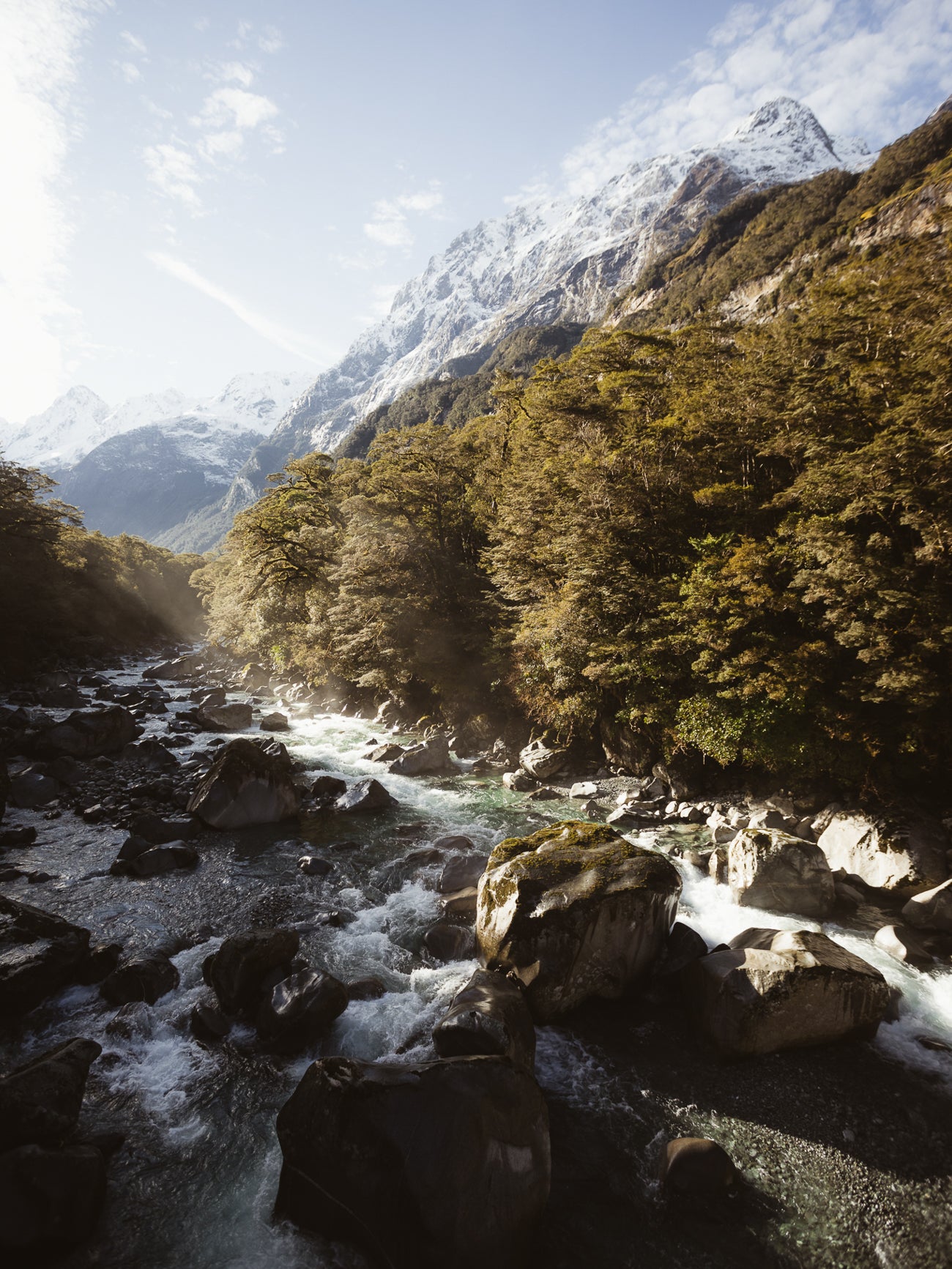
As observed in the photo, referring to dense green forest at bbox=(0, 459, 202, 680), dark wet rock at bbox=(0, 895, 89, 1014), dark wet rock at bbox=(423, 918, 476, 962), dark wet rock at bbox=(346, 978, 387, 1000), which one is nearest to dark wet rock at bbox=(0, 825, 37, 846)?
dark wet rock at bbox=(0, 895, 89, 1014)

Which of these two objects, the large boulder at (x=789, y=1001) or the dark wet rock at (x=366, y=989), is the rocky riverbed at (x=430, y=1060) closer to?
the dark wet rock at (x=366, y=989)

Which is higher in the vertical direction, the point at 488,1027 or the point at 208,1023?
the point at 488,1027

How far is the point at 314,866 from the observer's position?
43.3ft

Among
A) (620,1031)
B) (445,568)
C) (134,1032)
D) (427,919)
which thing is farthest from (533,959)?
(445,568)

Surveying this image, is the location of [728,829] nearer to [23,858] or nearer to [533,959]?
[533,959]

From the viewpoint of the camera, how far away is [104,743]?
21.5 metres

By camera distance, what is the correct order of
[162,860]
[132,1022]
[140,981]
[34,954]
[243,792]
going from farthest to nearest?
[243,792] < [162,860] < [140,981] < [34,954] < [132,1022]

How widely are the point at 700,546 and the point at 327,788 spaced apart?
14.7 meters

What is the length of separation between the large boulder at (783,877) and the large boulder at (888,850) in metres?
1.37

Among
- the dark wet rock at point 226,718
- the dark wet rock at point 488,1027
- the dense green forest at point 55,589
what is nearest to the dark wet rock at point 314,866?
the dark wet rock at point 488,1027

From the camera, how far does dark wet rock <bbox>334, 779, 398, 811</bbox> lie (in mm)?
16969

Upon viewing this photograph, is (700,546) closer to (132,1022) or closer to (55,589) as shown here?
(132,1022)

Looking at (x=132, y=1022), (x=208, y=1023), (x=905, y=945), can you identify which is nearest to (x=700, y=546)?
(x=905, y=945)

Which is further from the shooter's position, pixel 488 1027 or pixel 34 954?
pixel 34 954
